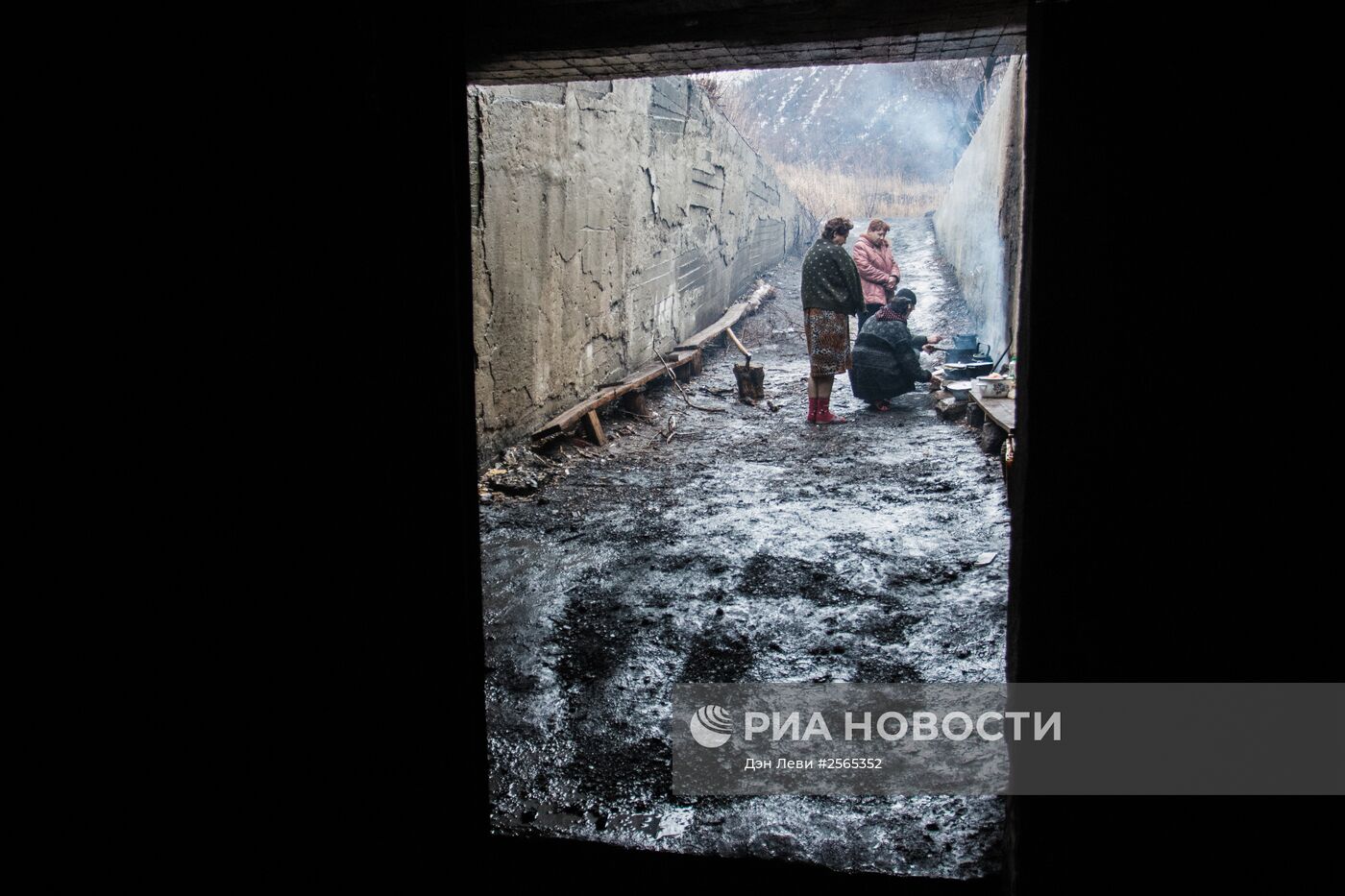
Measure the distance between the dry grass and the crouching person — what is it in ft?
51.9

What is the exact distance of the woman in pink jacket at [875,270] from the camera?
8.76 meters

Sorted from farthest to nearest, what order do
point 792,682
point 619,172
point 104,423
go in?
point 619,172 → point 792,682 → point 104,423

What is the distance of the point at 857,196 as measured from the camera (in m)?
26.7

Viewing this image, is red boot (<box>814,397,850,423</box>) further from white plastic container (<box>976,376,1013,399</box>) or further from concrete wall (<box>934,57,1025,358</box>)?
concrete wall (<box>934,57,1025,358</box>)

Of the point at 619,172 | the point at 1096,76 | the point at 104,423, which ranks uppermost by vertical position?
the point at 619,172

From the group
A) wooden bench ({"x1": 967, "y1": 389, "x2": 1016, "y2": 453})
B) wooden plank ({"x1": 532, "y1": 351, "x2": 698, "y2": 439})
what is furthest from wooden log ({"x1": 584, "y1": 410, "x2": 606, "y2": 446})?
wooden bench ({"x1": 967, "y1": 389, "x2": 1016, "y2": 453})

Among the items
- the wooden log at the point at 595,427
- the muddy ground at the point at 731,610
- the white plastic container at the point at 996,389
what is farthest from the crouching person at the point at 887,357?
the wooden log at the point at 595,427

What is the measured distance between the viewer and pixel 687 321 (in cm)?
1103

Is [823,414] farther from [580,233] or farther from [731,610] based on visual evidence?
[731,610]

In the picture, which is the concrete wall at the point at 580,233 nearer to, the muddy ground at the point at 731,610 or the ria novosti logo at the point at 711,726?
the muddy ground at the point at 731,610

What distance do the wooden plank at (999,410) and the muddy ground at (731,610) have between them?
267 mm

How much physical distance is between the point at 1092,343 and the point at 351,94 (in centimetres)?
111

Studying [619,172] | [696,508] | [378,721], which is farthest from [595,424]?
[378,721]

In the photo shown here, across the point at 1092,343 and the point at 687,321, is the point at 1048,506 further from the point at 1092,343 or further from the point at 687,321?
the point at 687,321
